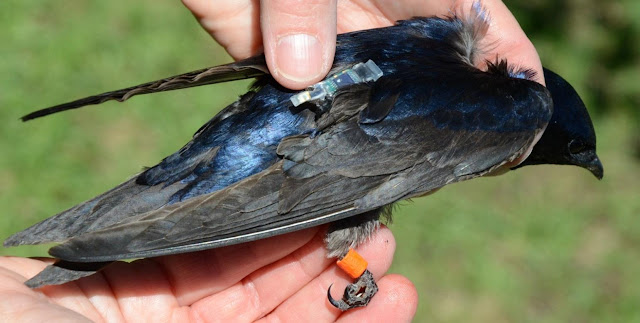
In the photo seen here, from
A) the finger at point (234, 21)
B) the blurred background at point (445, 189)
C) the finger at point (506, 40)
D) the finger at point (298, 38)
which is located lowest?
the blurred background at point (445, 189)

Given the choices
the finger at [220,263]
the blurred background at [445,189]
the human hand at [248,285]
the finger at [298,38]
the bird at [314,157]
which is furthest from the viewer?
the blurred background at [445,189]

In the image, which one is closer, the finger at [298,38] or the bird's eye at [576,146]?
the finger at [298,38]

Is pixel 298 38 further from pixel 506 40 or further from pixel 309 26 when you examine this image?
pixel 506 40

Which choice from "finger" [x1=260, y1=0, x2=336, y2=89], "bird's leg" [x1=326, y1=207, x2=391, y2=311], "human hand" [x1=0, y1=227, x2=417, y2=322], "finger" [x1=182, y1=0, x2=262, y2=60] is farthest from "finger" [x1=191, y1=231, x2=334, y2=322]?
"finger" [x1=182, y1=0, x2=262, y2=60]

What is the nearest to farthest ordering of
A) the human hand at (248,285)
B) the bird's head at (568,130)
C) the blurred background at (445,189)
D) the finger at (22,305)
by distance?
the finger at (22,305), the human hand at (248,285), the bird's head at (568,130), the blurred background at (445,189)

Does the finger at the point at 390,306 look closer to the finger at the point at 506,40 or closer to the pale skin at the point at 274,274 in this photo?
the pale skin at the point at 274,274

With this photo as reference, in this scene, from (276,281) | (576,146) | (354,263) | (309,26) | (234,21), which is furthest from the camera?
(234,21)

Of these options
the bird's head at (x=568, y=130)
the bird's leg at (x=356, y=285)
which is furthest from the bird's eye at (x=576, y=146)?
the bird's leg at (x=356, y=285)

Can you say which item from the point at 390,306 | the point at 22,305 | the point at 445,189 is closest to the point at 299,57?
the point at 390,306
